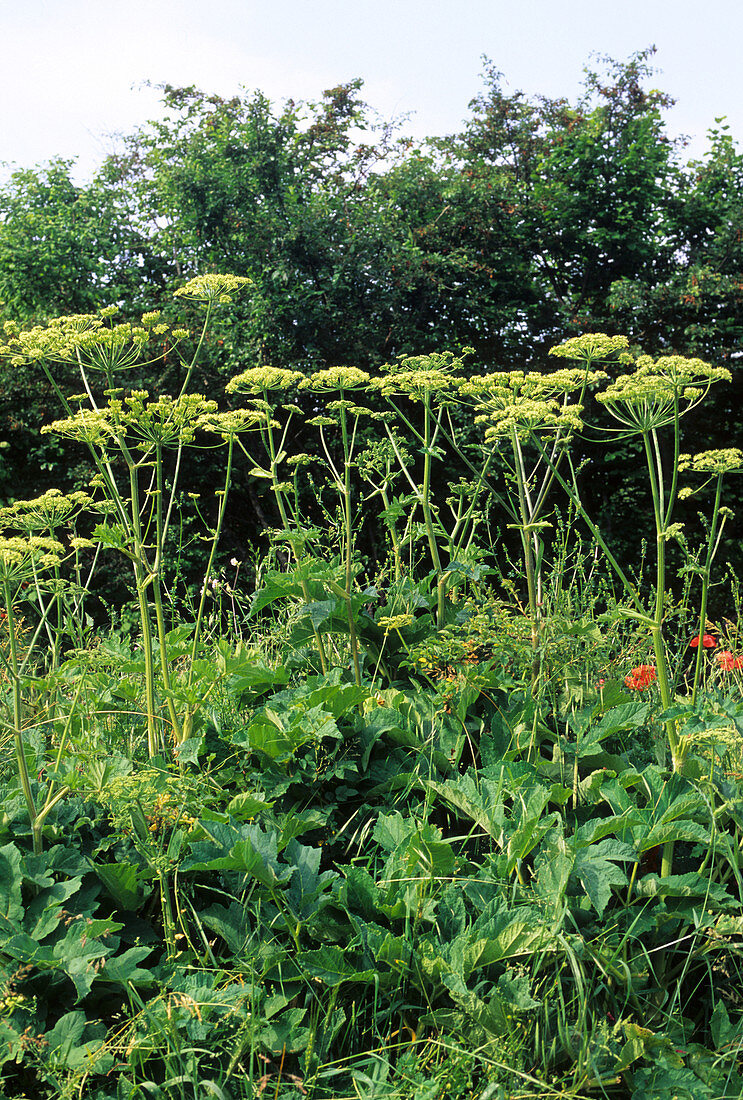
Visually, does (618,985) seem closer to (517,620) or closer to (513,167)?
(517,620)

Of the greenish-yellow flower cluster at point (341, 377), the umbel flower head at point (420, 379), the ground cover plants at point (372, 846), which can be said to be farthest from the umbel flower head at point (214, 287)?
the umbel flower head at point (420, 379)

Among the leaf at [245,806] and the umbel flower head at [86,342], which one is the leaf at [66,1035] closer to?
the leaf at [245,806]

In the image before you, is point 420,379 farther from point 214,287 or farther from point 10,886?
point 10,886

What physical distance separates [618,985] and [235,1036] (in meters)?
0.90

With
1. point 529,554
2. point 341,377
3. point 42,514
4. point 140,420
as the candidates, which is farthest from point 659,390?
point 42,514

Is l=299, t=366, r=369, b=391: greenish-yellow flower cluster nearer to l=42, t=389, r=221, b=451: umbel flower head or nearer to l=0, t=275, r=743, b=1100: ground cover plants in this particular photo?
l=0, t=275, r=743, b=1100: ground cover plants

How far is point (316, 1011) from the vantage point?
1.68m

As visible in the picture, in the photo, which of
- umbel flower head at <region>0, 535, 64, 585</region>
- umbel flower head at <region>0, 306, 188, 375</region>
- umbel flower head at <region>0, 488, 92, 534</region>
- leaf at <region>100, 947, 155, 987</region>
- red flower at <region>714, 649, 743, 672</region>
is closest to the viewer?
leaf at <region>100, 947, 155, 987</region>

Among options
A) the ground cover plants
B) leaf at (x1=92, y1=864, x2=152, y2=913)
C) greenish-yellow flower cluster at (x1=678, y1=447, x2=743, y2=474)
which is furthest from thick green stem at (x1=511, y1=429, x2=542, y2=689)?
leaf at (x1=92, y1=864, x2=152, y2=913)

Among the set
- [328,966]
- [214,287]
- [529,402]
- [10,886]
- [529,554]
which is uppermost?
[214,287]

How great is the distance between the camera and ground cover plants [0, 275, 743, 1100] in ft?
5.25

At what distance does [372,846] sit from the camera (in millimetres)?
2229

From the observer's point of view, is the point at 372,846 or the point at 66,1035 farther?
the point at 372,846

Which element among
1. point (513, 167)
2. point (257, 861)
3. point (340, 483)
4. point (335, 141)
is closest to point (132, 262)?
point (335, 141)
